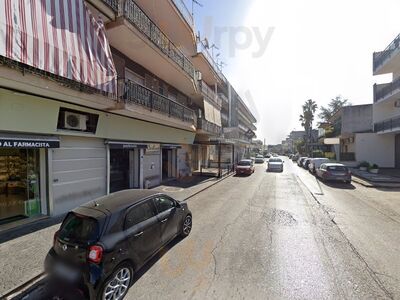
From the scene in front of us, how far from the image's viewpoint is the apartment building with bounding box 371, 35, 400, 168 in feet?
66.6

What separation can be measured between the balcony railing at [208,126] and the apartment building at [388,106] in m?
15.4

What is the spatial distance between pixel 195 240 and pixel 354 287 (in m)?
3.42

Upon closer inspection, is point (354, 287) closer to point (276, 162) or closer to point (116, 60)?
point (116, 60)

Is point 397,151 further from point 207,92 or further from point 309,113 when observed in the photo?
point 309,113

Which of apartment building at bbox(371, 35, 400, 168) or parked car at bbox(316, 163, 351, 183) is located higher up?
apartment building at bbox(371, 35, 400, 168)

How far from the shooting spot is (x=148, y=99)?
10.8m

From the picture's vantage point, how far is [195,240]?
5.94 m

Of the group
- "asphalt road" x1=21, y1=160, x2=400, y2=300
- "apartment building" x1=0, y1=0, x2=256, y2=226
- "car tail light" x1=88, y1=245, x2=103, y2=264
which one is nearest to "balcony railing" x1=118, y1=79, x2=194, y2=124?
"apartment building" x1=0, y1=0, x2=256, y2=226

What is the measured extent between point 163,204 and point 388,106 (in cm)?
2775

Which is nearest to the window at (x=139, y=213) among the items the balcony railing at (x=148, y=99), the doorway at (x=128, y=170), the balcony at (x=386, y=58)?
the balcony railing at (x=148, y=99)

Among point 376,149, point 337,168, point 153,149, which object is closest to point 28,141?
point 153,149

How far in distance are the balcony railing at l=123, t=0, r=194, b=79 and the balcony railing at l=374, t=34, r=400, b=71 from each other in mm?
19198

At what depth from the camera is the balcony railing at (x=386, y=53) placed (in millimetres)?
19881

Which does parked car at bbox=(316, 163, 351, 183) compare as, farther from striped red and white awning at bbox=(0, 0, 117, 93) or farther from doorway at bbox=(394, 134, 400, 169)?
striped red and white awning at bbox=(0, 0, 117, 93)
